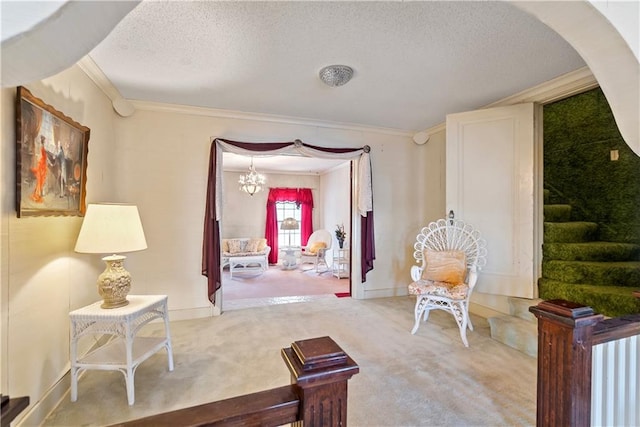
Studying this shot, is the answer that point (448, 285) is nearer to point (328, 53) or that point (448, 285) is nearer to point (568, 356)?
point (568, 356)

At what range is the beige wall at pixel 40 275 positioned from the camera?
4.89 feet

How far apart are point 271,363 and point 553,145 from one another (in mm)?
4708

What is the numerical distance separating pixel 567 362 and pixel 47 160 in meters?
2.91

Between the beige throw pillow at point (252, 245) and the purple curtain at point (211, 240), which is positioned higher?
the purple curtain at point (211, 240)

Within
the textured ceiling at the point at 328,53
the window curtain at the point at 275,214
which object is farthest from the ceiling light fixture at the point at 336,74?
the window curtain at the point at 275,214

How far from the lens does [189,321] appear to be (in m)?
3.34

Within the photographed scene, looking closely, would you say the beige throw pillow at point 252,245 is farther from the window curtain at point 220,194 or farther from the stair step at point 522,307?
the stair step at point 522,307

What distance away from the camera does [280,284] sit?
5.38 metres

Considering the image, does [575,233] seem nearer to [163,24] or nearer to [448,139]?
[448,139]

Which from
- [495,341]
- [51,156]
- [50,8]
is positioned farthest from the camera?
[495,341]

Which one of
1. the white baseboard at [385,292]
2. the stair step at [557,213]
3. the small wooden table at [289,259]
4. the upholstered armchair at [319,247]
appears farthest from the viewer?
the small wooden table at [289,259]

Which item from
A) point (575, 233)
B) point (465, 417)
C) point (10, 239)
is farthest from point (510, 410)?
point (10, 239)

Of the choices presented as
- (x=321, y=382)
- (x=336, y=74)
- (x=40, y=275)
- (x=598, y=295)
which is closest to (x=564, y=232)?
(x=598, y=295)

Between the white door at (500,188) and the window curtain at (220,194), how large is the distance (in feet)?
3.72
